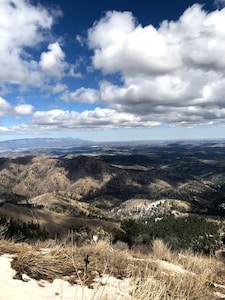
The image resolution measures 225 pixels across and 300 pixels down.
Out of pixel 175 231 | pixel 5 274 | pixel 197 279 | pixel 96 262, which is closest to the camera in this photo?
pixel 5 274

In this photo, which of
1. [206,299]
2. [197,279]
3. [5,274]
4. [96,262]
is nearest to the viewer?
[206,299]

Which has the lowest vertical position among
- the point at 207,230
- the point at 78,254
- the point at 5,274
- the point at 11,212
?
the point at 207,230

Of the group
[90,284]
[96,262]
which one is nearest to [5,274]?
[90,284]

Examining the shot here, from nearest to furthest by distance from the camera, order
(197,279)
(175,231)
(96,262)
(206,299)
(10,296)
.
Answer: (10,296)
(206,299)
(197,279)
(96,262)
(175,231)

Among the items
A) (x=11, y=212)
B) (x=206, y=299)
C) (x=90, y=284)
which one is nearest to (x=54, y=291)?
(x=90, y=284)

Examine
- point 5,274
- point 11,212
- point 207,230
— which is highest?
point 5,274

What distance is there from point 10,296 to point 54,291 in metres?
0.96

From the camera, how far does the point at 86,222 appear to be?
15988 centimetres

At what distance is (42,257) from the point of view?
22.2 ft

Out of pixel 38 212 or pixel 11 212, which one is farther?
pixel 38 212

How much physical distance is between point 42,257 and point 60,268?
0.48 metres

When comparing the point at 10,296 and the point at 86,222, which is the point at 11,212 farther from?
the point at 10,296

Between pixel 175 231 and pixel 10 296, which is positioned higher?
pixel 10 296

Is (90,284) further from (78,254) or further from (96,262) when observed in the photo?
(78,254)
